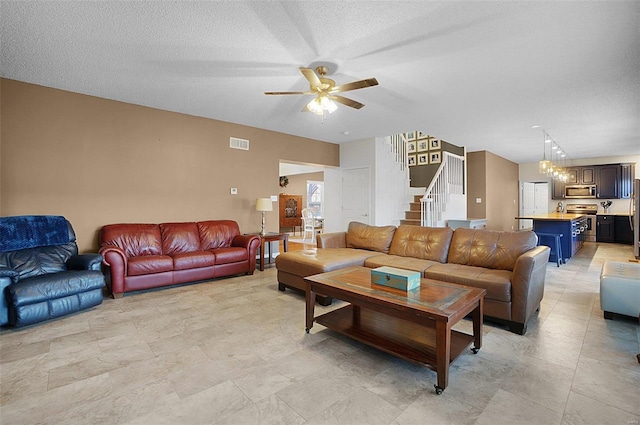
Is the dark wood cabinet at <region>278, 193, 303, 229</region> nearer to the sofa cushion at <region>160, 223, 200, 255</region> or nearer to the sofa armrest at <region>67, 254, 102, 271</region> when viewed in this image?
the sofa cushion at <region>160, 223, 200, 255</region>

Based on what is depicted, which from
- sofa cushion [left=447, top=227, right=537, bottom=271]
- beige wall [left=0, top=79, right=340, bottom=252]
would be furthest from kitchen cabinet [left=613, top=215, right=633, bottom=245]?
beige wall [left=0, top=79, right=340, bottom=252]

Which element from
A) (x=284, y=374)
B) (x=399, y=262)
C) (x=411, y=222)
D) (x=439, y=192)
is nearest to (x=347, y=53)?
(x=399, y=262)

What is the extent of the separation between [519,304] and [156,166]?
17.4ft

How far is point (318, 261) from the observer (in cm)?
368

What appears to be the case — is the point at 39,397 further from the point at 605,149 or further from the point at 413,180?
the point at 605,149

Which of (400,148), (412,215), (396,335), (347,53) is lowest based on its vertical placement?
(396,335)

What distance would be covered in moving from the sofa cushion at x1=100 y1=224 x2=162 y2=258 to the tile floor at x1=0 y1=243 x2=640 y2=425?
1.21 metres

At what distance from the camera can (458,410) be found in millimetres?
1756

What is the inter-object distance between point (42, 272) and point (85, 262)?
500mm

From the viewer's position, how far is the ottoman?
2.94m

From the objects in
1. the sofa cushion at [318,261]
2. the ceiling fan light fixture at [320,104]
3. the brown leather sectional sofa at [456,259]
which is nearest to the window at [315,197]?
the brown leather sectional sofa at [456,259]

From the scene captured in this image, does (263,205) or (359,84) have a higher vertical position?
(359,84)

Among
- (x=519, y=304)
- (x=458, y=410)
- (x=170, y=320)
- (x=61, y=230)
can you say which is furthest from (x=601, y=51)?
(x=61, y=230)

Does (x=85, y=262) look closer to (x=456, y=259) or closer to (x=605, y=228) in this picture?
(x=456, y=259)
